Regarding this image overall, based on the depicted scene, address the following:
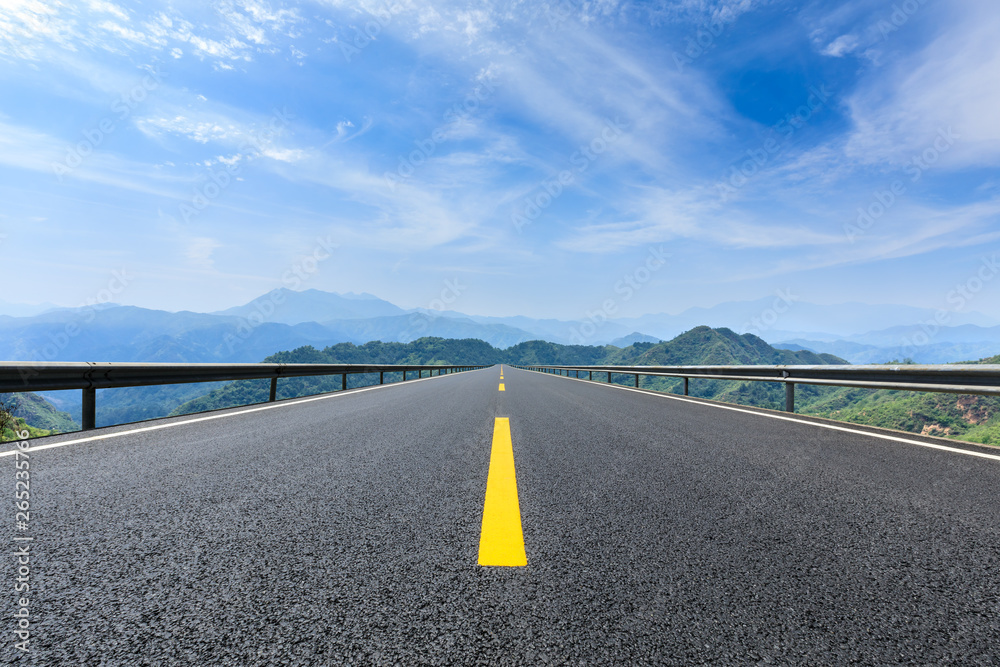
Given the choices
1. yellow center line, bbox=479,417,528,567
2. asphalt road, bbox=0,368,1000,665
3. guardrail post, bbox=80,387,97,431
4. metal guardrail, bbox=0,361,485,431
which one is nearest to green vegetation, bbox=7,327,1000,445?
asphalt road, bbox=0,368,1000,665

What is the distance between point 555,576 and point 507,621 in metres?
0.35

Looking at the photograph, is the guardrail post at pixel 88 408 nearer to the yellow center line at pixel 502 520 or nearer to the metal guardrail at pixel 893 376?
the yellow center line at pixel 502 520

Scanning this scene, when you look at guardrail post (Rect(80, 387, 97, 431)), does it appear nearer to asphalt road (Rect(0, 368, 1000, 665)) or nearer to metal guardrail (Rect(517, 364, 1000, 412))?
asphalt road (Rect(0, 368, 1000, 665))

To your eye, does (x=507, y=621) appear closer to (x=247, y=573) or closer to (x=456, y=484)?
(x=247, y=573)

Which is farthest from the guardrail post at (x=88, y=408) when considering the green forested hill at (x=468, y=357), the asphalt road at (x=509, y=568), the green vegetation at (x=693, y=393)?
the green forested hill at (x=468, y=357)

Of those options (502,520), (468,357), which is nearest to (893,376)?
(502,520)

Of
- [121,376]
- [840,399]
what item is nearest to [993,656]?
[121,376]

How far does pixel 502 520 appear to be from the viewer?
93.0 inches

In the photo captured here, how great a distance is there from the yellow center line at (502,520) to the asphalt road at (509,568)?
6 cm

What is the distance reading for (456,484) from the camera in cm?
307

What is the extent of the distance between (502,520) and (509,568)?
565 mm

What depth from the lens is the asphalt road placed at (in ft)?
4.39

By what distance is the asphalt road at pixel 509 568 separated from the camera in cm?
134

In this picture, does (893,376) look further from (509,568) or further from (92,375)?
(92,375)
